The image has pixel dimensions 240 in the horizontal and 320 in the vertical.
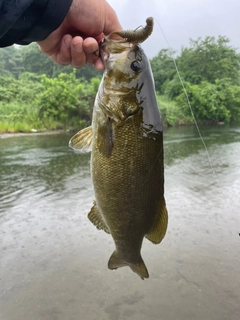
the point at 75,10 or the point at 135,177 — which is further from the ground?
the point at 75,10

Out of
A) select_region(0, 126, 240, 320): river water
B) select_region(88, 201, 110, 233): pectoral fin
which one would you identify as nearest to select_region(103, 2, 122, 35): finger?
select_region(88, 201, 110, 233): pectoral fin

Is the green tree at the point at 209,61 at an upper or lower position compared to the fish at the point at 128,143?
upper

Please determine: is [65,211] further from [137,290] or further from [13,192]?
[137,290]

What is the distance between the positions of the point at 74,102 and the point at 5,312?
72.3 ft

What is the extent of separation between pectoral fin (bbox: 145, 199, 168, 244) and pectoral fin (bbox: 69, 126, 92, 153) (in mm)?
575

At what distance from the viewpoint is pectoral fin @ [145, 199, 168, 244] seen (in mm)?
2035

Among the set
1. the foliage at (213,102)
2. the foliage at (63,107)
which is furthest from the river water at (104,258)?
the foliage at (213,102)

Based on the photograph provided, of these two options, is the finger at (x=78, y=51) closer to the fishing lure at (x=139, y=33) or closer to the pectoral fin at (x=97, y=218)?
the fishing lure at (x=139, y=33)

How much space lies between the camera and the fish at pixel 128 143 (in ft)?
6.18

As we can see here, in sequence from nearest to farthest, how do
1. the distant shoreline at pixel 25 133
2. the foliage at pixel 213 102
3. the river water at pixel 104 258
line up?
the river water at pixel 104 258, the distant shoreline at pixel 25 133, the foliage at pixel 213 102

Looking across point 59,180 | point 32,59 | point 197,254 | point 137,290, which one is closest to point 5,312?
point 137,290

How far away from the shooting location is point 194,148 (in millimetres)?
17797

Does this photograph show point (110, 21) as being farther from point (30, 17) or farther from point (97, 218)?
point (97, 218)

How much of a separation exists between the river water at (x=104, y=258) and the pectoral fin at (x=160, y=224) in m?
3.13
